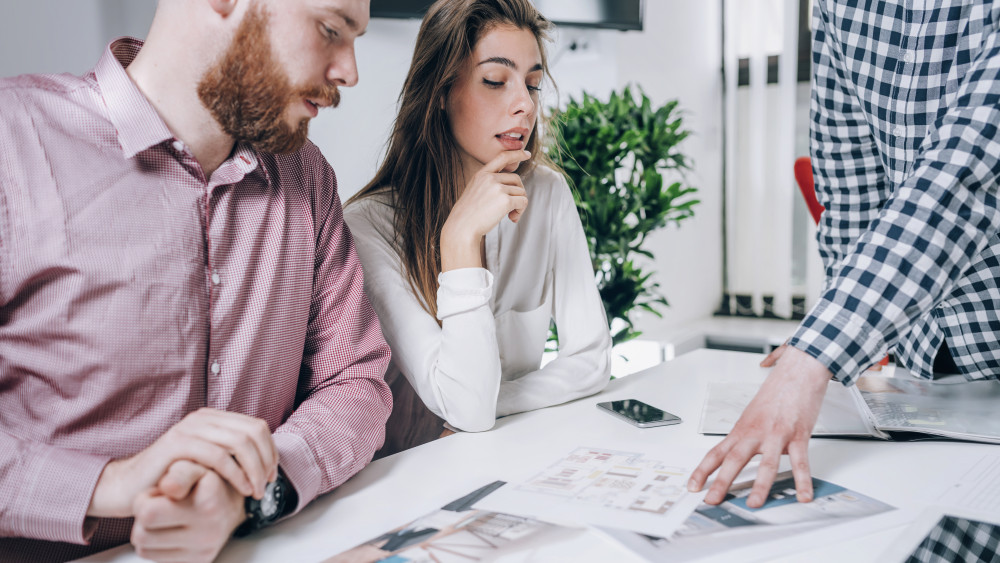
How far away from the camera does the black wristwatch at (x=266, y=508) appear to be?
75 cm

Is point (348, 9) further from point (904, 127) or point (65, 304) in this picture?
point (904, 127)

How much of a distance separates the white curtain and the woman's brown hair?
10.7 feet

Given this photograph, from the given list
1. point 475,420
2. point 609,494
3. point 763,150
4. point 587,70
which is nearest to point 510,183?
point 475,420

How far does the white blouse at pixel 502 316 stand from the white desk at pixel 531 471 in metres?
0.05

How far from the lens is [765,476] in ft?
2.57

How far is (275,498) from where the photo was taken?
0.77m

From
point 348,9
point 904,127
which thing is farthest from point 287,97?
point 904,127

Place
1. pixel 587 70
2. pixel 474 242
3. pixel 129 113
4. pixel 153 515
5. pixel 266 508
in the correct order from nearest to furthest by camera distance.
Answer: pixel 153 515 < pixel 266 508 < pixel 129 113 < pixel 474 242 < pixel 587 70

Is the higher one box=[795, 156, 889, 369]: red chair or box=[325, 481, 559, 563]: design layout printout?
box=[795, 156, 889, 369]: red chair

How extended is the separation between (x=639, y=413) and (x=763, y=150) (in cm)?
369

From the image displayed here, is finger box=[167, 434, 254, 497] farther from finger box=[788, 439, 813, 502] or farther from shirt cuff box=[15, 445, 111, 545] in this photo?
finger box=[788, 439, 813, 502]

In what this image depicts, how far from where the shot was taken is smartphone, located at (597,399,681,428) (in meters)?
1.08

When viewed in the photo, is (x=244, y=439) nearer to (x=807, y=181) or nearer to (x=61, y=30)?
(x=61, y=30)

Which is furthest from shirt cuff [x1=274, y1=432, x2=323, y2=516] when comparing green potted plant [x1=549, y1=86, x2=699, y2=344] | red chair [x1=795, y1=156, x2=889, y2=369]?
red chair [x1=795, y1=156, x2=889, y2=369]
